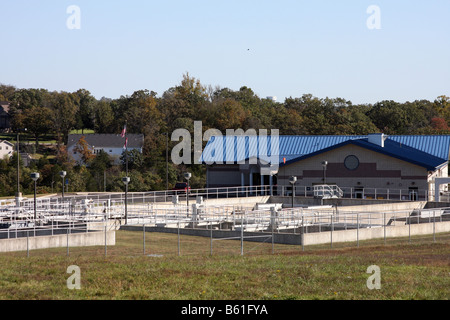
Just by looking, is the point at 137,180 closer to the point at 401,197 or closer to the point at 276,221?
the point at 401,197

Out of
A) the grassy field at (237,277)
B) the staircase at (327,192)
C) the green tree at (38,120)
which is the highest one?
the green tree at (38,120)

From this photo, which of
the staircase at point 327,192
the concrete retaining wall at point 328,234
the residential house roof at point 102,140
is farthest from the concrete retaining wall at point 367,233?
the residential house roof at point 102,140

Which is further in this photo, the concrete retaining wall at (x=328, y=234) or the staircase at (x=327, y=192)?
the staircase at (x=327, y=192)

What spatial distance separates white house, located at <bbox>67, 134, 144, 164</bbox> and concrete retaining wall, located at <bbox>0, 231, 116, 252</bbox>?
74.6 metres

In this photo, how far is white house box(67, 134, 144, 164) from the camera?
10725cm

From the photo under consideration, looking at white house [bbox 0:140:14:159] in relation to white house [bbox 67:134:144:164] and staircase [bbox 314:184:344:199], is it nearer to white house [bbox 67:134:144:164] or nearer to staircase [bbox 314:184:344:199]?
white house [bbox 67:134:144:164]

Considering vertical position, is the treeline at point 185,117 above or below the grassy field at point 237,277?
above

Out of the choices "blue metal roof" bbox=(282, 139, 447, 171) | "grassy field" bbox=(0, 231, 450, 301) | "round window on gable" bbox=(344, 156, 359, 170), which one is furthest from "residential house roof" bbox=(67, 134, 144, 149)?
"grassy field" bbox=(0, 231, 450, 301)

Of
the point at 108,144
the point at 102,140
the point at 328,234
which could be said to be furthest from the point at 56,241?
the point at 102,140

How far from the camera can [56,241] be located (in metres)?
30.8

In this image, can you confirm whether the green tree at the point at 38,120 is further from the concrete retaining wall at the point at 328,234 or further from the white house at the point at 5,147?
the concrete retaining wall at the point at 328,234

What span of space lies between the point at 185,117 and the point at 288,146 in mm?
47646

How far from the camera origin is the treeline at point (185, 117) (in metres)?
97.8

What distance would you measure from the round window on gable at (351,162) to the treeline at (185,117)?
1024 inches
